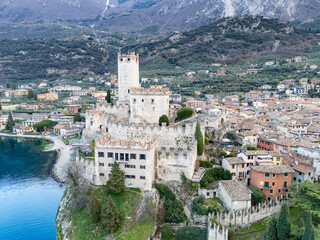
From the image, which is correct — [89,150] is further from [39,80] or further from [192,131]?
[39,80]

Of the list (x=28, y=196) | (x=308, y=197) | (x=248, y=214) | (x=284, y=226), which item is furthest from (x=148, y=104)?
(x=284, y=226)

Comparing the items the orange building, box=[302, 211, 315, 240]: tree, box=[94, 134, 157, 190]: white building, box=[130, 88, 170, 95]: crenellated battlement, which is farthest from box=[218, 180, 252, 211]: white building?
box=[130, 88, 170, 95]: crenellated battlement

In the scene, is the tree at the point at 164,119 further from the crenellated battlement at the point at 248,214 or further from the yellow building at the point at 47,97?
the yellow building at the point at 47,97

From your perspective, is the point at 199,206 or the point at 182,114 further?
the point at 182,114

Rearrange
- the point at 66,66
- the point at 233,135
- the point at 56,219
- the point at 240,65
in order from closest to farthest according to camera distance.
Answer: the point at 56,219
the point at 233,135
the point at 240,65
the point at 66,66

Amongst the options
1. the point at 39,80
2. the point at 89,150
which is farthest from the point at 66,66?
the point at 89,150

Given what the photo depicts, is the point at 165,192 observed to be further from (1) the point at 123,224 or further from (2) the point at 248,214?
(2) the point at 248,214

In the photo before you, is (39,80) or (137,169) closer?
(137,169)
